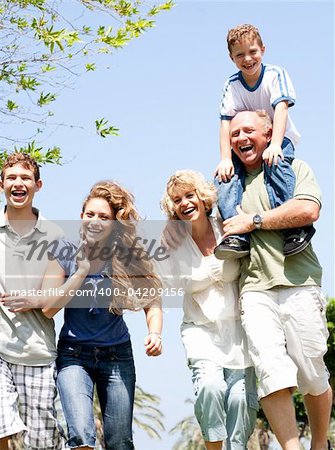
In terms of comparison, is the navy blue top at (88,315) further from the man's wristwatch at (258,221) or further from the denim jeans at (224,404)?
the man's wristwatch at (258,221)

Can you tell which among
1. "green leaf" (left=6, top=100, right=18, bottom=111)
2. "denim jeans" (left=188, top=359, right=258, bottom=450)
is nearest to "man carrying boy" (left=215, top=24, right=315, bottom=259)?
"denim jeans" (left=188, top=359, right=258, bottom=450)

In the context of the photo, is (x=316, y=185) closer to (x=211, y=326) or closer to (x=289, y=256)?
(x=289, y=256)

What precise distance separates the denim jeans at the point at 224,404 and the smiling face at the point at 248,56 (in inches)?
88.0

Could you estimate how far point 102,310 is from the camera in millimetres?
6043

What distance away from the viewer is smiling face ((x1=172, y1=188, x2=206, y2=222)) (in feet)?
20.3

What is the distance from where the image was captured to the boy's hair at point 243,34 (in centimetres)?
628

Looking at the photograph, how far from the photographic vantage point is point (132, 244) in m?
6.39

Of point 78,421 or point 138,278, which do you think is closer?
point 78,421

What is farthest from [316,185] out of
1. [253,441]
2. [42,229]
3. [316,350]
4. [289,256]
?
[253,441]

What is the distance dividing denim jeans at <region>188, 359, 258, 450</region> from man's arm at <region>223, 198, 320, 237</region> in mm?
1013

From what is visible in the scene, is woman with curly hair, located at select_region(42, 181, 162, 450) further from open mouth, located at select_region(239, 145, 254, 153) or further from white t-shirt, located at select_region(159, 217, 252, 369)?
open mouth, located at select_region(239, 145, 254, 153)

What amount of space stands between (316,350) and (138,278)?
143 cm

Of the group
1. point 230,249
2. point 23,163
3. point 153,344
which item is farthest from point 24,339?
point 230,249

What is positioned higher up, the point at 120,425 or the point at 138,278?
the point at 138,278
